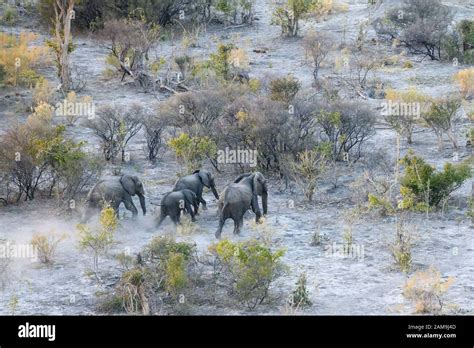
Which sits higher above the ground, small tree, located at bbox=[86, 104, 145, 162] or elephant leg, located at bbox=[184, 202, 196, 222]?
small tree, located at bbox=[86, 104, 145, 162]

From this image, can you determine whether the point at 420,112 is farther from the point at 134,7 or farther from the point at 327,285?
the point at 134,7

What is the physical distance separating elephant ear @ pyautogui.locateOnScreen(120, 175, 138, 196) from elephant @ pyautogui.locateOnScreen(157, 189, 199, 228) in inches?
33.3

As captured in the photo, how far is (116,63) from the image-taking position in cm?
2867

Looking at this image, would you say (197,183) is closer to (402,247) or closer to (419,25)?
(402,247)

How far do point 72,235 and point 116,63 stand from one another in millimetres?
12019

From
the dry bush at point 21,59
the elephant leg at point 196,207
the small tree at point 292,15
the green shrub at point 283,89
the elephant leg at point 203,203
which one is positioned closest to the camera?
the elephant leg at point 196,207

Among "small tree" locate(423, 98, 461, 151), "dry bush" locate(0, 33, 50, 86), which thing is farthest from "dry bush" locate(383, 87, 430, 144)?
"dry bush" locate(0, 33, 50, 86)

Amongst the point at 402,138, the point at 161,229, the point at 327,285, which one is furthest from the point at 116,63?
the point at 327,285

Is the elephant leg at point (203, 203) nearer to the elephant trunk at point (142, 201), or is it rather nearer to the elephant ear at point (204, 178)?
the elephant ear at point (204, 178)

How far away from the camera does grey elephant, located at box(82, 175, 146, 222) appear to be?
17859 millimetres

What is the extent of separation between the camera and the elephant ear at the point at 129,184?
18.2 m

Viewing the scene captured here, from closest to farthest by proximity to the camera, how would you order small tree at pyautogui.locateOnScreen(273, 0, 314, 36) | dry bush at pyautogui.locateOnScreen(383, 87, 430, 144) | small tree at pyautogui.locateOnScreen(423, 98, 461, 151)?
1. small tree at pyautogui.locateOnScreen(423, 98, 461, 151)
2. dry bush at pyautogui.locateOnScreen(383, 87, 430, 144)
3. small tree at pyautogui.locateOnScreen(273, 0, 314, 36)

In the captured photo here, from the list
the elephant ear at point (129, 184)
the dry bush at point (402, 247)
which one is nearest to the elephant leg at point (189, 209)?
the elephant ear at point (129, 184)

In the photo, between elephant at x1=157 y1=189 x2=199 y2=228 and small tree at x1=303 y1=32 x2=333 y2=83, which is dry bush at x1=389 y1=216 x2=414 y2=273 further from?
small tree at x1=303 y1=32 x2=333 y2=83
